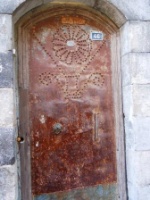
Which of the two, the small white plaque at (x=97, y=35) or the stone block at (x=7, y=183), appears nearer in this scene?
the stone block at (x=7, y=183)

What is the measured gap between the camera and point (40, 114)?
9.79ft

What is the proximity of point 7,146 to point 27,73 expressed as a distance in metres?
0.84

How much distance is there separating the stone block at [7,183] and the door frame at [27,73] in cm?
35

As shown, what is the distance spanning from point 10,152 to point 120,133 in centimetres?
132

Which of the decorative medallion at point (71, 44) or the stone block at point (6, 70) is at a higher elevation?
the decorative medallion at point (71, 44)

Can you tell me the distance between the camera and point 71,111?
308 centimetres

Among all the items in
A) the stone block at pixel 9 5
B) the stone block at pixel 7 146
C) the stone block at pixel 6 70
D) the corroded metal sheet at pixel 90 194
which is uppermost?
the stone block at pixel 9 5

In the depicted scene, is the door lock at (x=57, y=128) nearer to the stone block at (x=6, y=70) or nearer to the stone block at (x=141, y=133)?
the stone block at (x=6, y=70)

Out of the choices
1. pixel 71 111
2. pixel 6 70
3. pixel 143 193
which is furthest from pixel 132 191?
pixel 6 70

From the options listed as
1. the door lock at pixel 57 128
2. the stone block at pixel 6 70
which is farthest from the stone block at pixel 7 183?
the stone block at pixel 6 70

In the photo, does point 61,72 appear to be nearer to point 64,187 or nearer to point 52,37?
point 52,37

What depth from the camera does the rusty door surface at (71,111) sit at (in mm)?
2980

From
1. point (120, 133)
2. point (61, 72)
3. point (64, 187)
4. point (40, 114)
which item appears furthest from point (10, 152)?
point (120, 133)

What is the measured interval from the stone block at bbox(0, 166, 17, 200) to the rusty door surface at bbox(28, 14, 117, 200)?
423 millimetres
